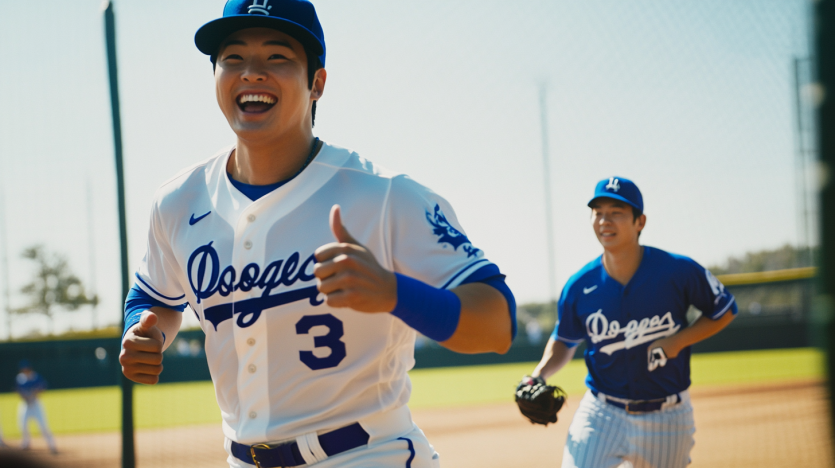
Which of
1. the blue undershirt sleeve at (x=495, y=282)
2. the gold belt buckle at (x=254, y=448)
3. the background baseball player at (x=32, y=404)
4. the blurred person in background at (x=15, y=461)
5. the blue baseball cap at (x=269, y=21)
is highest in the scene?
the blue baseball cap at (x=269, y=21)

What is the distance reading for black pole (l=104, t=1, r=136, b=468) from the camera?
446 cm

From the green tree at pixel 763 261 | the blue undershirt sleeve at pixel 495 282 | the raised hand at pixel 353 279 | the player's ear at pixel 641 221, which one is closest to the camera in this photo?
the raised hand at pixel 353 279

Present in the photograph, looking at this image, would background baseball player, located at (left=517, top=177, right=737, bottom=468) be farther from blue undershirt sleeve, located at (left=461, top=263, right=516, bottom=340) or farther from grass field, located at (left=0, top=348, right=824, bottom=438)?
grass field, located at (left=0, top=348, right=824, bottom=438)

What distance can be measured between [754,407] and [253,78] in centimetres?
1326

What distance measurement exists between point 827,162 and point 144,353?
1.62m

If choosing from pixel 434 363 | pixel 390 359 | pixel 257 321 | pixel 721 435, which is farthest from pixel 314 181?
pixel 434 363

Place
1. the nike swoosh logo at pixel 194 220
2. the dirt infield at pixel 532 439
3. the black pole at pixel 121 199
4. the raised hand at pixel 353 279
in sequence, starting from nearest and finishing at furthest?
the raised hand at pixel 353 279
the nike swoosh logo at pixel 194 220
the black pole at pixel 121 199
the dirt infield at pixel 532 439

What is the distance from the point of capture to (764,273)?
1800 cm

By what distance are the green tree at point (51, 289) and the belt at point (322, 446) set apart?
33.4ft

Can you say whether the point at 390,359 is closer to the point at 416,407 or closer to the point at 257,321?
the point at 257,321

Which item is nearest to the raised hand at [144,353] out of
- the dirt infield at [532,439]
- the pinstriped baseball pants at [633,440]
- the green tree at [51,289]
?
the pinstriped baseball pants at [633,440]

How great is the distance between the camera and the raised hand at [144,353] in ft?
5.88

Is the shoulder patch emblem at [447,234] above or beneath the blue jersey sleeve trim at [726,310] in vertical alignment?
above

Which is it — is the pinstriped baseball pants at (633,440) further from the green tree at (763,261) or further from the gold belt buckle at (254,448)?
the green tree at (763,261)
